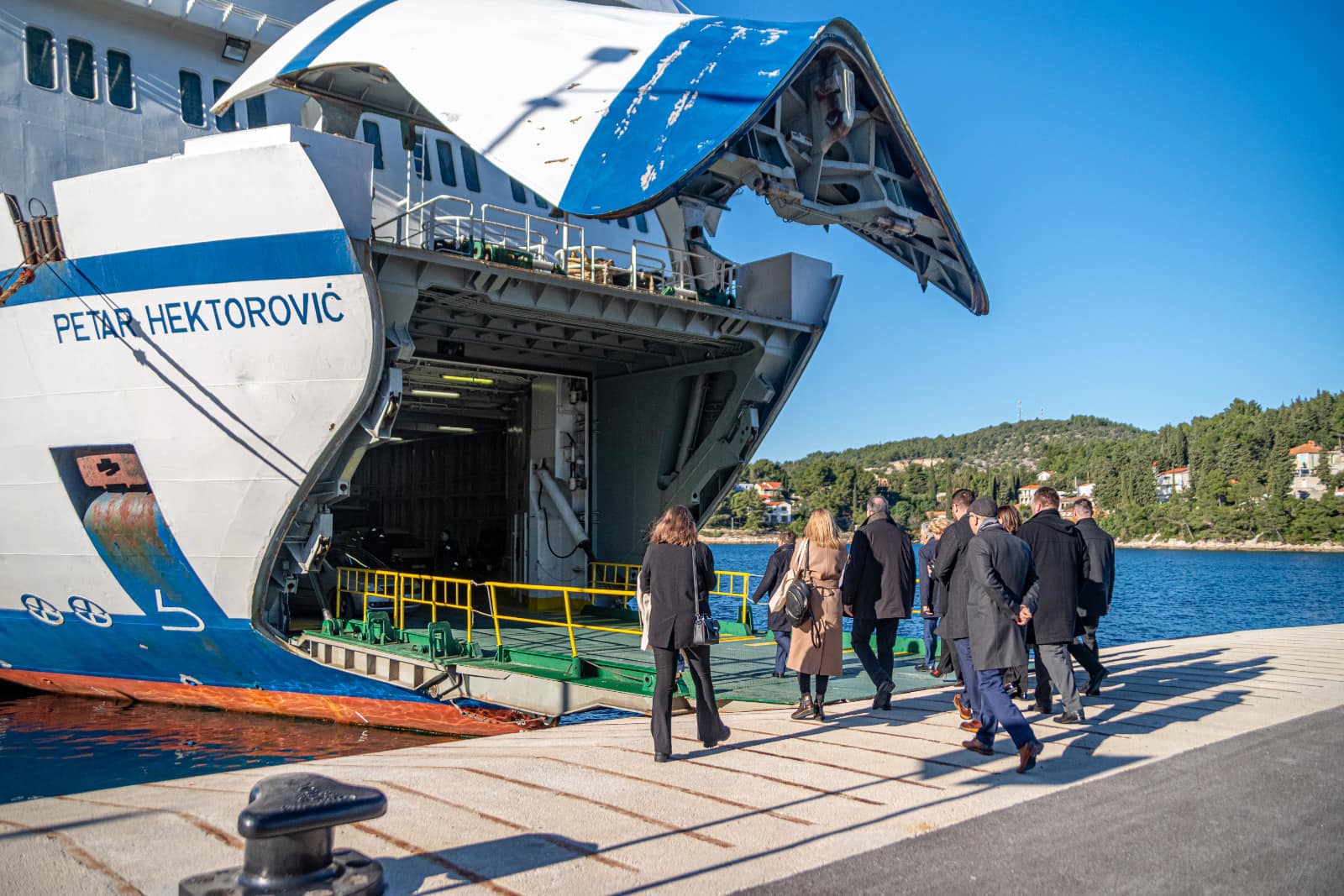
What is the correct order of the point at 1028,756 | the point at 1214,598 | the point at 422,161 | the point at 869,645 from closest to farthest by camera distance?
the point at 1028,756, the point at 869,645, the point at 422,161, the point at 1214,598

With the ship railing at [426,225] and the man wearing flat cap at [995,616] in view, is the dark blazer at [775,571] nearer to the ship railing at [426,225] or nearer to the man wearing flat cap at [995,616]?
the man wearing flat cap at [995,616]

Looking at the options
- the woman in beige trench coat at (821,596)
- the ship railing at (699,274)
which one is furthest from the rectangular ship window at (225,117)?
the woman in beige trench coat at (821,596)

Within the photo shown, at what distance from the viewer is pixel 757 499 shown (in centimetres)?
12750

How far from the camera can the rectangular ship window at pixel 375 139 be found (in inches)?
562

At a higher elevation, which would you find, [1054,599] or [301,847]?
[1054,599]

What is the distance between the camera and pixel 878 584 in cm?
754

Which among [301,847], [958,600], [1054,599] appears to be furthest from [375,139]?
[301,847]

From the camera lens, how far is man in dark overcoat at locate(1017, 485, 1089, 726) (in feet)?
22.3

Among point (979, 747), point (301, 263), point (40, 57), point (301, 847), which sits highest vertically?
point (40, 57)

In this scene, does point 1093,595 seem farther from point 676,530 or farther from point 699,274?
point 699,274

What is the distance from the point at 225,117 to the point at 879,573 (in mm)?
11473

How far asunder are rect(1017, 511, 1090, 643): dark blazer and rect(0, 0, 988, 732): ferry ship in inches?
163

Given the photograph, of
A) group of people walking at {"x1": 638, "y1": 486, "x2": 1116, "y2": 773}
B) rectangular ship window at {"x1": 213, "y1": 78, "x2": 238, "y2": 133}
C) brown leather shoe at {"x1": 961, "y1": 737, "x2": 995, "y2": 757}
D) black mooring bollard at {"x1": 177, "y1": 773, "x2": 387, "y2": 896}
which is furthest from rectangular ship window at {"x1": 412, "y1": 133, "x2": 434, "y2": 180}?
black mooring bollard at {"x1": 177, "y1": 773, "x2": 387, "y2": 896}

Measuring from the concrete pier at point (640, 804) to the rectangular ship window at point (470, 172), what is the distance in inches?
407
